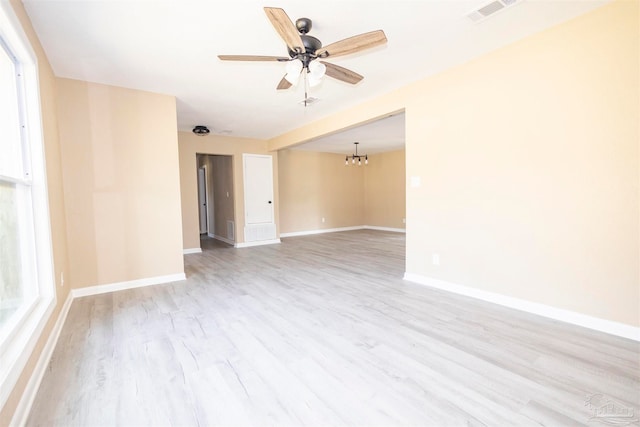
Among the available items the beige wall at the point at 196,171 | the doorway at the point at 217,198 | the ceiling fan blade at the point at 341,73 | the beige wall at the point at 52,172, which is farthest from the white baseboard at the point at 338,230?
the ceiling fan blade at the point at 341,73

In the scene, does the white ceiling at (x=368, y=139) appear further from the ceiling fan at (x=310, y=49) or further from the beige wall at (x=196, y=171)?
the ceiling fan at (x=310, y=49)

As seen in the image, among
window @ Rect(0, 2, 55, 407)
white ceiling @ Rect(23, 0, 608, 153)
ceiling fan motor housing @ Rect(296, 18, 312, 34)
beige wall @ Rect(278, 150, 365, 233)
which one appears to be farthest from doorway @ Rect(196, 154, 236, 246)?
ceiling fan motor housing @ Rect(296, 18, 312, 34)

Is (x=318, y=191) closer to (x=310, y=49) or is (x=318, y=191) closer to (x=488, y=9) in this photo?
(x=310, y=49)

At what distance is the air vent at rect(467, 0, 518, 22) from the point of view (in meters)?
2.13

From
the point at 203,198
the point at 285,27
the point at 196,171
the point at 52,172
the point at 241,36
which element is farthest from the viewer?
the point at 203,198

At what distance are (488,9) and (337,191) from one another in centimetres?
722

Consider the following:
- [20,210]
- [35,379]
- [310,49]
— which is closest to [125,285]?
[20,210]

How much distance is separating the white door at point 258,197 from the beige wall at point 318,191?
1.07m

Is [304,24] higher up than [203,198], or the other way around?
[304,24]

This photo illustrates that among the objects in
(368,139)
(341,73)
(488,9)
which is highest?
(488,9)

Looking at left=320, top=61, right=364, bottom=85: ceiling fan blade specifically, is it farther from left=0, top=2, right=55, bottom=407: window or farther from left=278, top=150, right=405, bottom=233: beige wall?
left=278, top=150, right=405, bottom=233: beige wall

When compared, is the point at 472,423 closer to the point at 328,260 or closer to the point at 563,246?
the point at 563,246

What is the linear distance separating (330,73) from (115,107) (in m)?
2.81

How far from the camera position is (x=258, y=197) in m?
6.96
